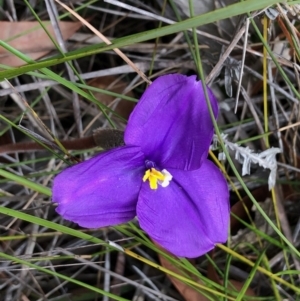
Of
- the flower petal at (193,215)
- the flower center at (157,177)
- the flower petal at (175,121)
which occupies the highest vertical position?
the flower petal at (175,121)

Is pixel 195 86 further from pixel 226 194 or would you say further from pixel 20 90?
pixel 20 90

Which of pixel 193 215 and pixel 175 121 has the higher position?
pixel 175 121

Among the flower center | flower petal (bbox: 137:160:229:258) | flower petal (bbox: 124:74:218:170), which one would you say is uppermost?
flower petal (bbox: 124:74:218:170)

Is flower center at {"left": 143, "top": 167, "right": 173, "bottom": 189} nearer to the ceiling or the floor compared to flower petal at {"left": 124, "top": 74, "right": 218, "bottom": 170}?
nearer to the floor

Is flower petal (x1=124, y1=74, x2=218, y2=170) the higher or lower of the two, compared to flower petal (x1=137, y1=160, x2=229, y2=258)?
higher
